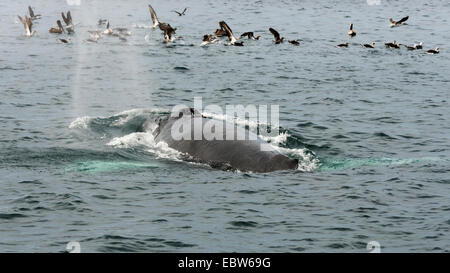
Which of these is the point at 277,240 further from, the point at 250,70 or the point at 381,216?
the point at 250,70

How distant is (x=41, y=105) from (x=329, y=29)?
36069 mm

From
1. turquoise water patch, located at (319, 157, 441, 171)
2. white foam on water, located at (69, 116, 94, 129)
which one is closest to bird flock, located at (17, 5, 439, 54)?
white foam on water, located at (69, 116, 94, 129)

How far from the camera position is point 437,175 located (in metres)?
21.7

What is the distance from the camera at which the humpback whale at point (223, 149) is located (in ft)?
68.5

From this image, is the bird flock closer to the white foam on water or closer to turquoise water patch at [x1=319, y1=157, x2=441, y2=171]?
the white foam on water

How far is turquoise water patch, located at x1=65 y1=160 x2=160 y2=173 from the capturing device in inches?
854

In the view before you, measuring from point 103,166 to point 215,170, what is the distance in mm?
3299

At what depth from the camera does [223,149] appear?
21734 millimetres

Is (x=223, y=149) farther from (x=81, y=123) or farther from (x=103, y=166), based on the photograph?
(x=81, y=123)

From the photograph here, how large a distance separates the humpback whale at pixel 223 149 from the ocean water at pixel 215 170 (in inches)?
14.0

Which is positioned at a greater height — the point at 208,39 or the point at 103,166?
the point at 208,39

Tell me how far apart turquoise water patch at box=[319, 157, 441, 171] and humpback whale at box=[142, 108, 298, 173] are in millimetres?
1875

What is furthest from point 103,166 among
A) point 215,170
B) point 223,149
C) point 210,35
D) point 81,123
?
point 210,35
